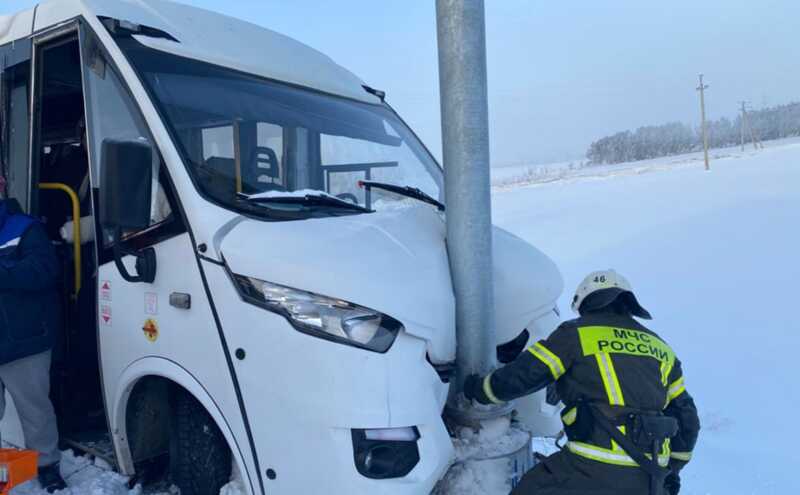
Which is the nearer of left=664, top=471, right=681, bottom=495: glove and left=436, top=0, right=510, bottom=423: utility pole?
left=436, top=0, right=510, bottom=423: utility pole

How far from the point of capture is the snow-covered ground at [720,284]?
4758 millimetres

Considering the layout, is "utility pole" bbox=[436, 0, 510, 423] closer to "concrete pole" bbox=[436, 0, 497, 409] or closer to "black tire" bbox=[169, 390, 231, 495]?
"concrete pole" bbox=[436, 0, 497, 409]

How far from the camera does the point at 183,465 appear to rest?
264 centimetres

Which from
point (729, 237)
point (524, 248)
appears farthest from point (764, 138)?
point (524, 248)

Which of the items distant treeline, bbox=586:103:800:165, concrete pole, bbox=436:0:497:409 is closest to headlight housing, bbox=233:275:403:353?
concrete pole, bbox=436:0:497:409

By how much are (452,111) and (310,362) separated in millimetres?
1107

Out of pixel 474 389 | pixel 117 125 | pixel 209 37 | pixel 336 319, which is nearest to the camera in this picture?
pixel 336 319

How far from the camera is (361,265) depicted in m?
2.23

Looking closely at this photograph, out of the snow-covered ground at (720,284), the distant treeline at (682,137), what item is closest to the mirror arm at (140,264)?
the snow-covered ground at (720,284)

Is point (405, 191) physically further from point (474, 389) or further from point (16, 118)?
point (16, 118)

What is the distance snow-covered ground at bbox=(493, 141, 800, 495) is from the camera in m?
4.76

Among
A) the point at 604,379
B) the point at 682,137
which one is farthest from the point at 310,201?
the point at 682,137

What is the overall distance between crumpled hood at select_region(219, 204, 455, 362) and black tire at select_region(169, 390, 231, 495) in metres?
0.74

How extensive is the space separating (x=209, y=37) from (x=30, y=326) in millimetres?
1690
